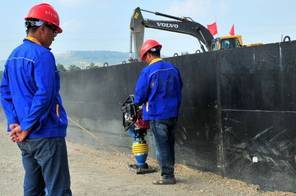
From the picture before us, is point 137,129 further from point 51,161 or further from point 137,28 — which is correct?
point 137,28

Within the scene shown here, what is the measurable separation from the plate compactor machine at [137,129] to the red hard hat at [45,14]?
145 inches

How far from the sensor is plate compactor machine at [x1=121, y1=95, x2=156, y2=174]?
26.5 ft

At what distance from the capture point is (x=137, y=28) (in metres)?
16.7

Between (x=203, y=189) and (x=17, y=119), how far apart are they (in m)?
3.23

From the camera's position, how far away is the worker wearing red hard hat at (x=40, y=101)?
164 inches

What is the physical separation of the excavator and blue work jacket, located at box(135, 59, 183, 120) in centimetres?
840

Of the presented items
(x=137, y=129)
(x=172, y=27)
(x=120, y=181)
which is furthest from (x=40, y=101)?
(x=172, y=27)

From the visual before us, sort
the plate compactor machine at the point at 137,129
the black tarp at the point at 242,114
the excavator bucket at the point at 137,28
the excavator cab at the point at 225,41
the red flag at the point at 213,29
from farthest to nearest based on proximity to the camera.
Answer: the red flag at the point at 213,29 < the excavator cab at the point at 225,41 < the excavator bucket at the point at 137,28 < the plate compactor machine at the point at 137,129 < the black tarp at the point at 242,114

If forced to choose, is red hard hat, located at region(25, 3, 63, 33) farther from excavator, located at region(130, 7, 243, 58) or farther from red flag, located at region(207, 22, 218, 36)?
red flag, located at region(207, 22, 218, 36)

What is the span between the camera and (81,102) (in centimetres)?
1303

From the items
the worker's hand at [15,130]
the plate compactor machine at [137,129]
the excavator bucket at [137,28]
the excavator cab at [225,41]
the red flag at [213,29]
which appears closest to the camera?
the worker's hand at [15,130]

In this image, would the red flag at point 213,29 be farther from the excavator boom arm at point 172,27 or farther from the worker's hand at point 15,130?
the worker's hand at point 15,130

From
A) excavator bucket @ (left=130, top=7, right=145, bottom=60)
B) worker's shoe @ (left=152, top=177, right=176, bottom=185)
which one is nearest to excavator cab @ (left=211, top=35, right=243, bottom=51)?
excavator bucket @ (left=130, top=7, right=145, bottom=60)

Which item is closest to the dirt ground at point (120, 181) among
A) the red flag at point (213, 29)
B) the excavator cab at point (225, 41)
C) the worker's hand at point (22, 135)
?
the worker's hand at point (22, 135)
